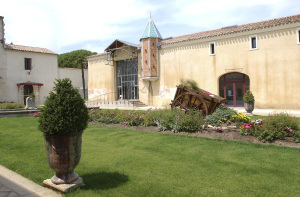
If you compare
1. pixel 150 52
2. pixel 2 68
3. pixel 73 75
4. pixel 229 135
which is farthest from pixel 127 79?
pixel 229 135

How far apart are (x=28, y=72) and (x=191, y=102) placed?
→ 1040 inches

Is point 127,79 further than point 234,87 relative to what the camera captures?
Yes

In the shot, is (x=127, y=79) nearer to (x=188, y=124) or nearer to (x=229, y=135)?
(x=188, y=124)

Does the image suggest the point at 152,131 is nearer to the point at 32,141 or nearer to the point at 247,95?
the point at 32,141

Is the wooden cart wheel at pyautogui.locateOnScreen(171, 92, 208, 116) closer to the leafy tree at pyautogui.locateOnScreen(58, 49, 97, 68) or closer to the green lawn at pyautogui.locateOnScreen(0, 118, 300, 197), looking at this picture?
the green lawn at pyautogui.locateOnScreen(0, 118, 300, 197)

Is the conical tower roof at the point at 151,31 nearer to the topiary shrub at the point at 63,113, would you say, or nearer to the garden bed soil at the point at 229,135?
the garden bed soil at the point at 229,135

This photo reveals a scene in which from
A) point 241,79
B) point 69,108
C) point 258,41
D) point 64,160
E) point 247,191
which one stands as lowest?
point 247,191

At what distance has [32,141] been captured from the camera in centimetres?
711

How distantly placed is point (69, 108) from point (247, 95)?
12.1 m

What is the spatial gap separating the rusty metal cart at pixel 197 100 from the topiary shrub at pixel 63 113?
7.14m

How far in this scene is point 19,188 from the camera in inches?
146

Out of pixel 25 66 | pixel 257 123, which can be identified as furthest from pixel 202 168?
pixel 25 66

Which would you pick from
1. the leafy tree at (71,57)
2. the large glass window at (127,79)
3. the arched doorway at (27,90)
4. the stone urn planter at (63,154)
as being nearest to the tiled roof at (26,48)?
the arched doorway at (27,90)

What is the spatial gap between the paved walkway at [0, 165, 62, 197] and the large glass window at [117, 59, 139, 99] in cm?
2187
